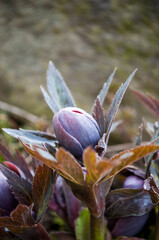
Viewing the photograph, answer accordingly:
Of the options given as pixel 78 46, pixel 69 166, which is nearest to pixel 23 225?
pixel 69 166

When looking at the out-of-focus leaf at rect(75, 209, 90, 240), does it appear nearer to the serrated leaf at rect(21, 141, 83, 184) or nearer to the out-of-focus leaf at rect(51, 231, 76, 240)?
the out-of-focus leaf at rect(51, 231, 76, 240)

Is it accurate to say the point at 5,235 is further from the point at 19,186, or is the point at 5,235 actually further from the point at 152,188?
the point at 152,188

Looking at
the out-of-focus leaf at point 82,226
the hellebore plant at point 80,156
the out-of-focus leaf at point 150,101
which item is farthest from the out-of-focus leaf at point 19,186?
the out-of-focus leaf at point 150,101

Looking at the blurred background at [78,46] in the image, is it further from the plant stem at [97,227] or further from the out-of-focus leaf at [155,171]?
the plant stem at [97,227]

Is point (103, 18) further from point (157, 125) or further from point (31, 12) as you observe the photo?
point (157, 125)

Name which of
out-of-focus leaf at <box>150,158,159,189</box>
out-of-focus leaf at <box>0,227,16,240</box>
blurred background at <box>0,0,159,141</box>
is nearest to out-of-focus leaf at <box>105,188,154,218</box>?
out-of-focus leaf at <box>150,158,159,189</box>

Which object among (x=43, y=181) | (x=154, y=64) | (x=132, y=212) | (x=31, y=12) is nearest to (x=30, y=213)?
(x=43, y=181)
